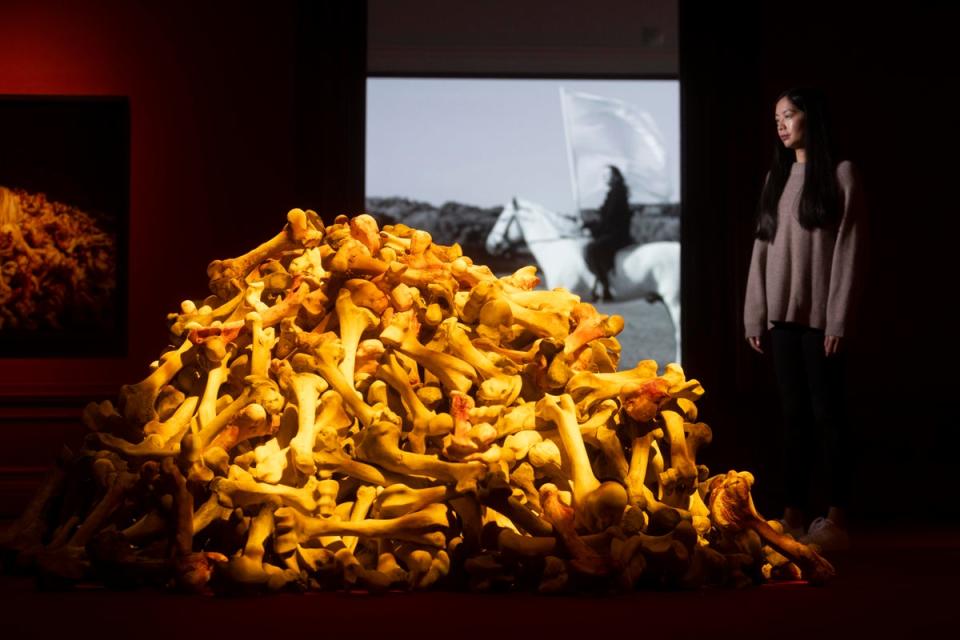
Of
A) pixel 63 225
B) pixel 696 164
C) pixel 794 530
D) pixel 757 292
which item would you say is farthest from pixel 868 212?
pixel 63 225

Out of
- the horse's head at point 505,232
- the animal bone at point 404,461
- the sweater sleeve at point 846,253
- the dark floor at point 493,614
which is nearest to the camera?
the dark floor at point 493,614

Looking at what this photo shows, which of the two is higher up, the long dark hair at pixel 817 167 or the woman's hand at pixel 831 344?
the long dark hair at pixel 817 167

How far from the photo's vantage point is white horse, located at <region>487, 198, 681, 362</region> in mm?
7707

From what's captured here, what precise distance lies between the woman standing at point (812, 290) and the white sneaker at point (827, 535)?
7 centimetres

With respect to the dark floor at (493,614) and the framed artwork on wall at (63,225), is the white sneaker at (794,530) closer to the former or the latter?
the dark floor at (493,614)

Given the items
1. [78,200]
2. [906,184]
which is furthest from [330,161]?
→ [906,184]

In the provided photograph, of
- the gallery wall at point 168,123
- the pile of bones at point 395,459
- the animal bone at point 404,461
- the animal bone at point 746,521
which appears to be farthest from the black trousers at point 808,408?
the gallery wall at point 168,123

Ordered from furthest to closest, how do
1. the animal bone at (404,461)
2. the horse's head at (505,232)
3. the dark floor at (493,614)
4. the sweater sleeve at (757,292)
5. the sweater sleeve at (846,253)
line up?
1. the horse's head at (505,232)
2. the sweater sleeve at (757,292)
3. the sweater sleeve at (846,253)
4. the animal bone at (404,461)
5. the dark floor at (493,614)

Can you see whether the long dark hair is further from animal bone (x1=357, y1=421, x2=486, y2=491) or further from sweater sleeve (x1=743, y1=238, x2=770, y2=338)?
animal bone (x1=357, y1=421, x2=486, y2=491)

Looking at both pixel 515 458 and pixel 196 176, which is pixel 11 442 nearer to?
pixel 196 176

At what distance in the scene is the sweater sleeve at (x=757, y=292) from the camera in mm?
2850

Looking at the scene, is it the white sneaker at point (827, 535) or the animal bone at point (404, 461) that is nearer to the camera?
the animal bone at point (404, 461)

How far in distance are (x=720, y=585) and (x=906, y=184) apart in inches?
146

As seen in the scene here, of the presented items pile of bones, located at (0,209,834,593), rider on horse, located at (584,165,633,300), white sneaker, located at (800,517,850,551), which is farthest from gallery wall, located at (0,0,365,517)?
rider on horse, located at (584,165,633,300)
